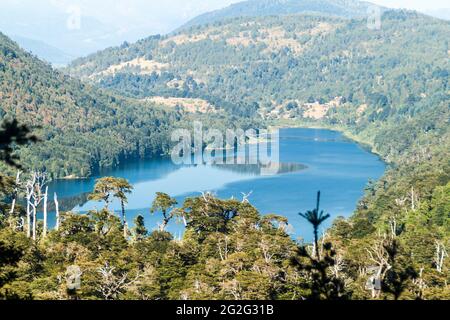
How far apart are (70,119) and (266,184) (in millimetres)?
47721

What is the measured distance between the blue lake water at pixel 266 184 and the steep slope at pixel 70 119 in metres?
4.87

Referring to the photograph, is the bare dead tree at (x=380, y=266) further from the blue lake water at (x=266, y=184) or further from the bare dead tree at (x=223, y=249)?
the blue lake water at (x=266, y=184)

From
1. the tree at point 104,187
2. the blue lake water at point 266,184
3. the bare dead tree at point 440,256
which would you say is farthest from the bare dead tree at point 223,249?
the blue lake water at point 266,184

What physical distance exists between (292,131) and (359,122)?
1538cm

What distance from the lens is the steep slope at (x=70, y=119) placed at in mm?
95562

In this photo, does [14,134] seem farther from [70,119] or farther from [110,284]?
[70,119]

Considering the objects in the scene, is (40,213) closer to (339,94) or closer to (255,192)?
(255,192)

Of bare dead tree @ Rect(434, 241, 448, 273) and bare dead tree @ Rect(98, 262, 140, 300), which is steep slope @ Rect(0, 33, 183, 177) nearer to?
bare dead tree @ Rect(434, 241, 448, 273)

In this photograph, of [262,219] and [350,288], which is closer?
[350,288]

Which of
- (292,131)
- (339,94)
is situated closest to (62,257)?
(292,131)

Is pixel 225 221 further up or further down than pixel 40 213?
further up

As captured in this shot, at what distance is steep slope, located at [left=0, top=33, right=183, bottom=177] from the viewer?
9556cm

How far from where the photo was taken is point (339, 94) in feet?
655

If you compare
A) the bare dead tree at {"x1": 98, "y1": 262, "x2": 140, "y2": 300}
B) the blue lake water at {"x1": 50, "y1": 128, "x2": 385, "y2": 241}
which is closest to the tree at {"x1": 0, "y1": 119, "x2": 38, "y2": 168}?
the bare dead tree at {"x1": 98, "y1": 262, "x2": 140, "y2": 300}
